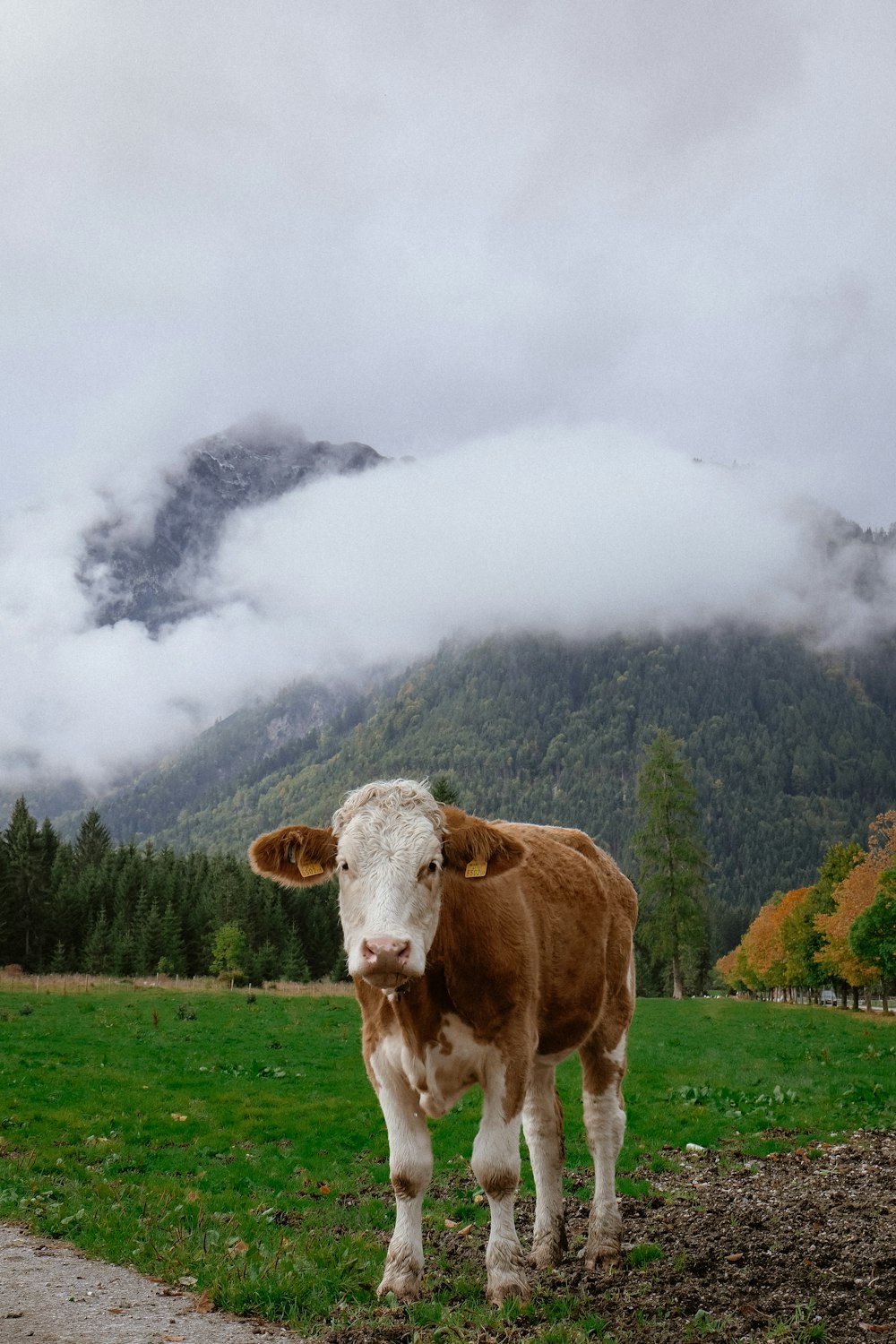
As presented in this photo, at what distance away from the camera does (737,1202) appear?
10.2m

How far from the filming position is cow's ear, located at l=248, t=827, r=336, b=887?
24.2ft

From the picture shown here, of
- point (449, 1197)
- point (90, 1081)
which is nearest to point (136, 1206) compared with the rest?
point (449, 1197)

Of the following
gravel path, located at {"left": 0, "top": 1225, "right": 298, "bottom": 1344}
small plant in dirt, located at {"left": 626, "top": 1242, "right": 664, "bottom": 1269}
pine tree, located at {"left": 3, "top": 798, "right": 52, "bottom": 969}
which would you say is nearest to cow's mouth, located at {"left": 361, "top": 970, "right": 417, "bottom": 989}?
gravel path, located at {"left": 0, "top": 1225, "right": 298, "bottom": 1344}

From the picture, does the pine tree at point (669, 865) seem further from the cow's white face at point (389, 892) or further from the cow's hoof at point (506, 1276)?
the cow's white face at point (389, 892)

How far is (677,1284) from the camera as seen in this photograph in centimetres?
742

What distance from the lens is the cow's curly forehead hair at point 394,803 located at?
7.02 meters

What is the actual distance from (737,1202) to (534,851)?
193 inches

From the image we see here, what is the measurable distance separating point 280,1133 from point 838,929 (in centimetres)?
4196

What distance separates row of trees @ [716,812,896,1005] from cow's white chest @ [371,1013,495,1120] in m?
34.7

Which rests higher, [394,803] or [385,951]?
[394,803]

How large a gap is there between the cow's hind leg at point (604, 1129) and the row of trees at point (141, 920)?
6926cm

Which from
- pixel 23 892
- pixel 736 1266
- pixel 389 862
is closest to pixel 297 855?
pixel 389 862

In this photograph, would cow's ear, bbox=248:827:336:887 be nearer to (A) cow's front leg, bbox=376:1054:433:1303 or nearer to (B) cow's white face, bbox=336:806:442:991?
(B) cow's white face, bbox=336:806:442:991

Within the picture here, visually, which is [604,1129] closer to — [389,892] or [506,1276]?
[506,1276]
